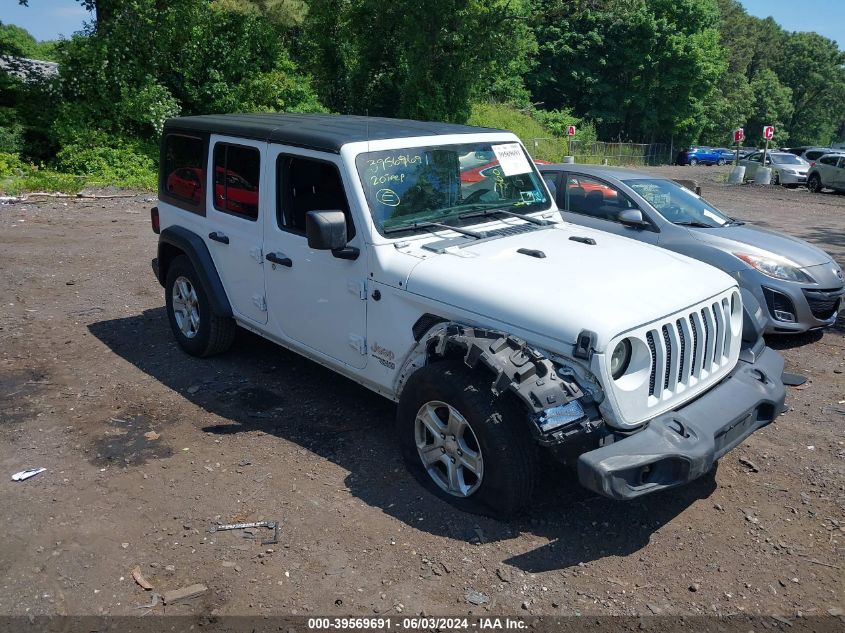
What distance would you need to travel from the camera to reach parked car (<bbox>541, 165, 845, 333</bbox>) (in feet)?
22.4

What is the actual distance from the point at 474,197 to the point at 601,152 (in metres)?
41.1

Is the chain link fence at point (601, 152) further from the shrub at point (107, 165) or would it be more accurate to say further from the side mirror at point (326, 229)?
the side mirror at point (326, 229)

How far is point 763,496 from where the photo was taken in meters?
4.29

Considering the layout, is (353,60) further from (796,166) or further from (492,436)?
(492,436)

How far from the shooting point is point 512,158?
17.4ft

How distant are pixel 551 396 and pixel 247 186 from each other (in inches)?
120

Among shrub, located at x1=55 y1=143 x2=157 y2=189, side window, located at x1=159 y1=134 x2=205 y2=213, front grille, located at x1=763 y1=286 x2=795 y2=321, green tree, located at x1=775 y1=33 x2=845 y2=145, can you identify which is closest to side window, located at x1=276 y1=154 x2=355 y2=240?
side window, located at x1=159 y1=134 x2=205 y2=213

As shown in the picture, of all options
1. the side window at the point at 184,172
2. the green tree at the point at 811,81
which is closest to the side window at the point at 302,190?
the side window at the point at 184,172

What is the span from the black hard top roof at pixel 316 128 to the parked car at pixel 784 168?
24.3 meters

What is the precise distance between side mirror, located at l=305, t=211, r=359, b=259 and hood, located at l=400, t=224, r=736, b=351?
50 cm

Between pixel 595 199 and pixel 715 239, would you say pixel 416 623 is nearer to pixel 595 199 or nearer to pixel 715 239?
pixel 715 239

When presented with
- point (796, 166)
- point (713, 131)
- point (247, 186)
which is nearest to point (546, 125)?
point (796, 166)

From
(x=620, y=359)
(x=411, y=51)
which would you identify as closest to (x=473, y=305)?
(x=620, y=359)

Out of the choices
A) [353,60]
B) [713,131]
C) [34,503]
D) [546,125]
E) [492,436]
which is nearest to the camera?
[492,436]
